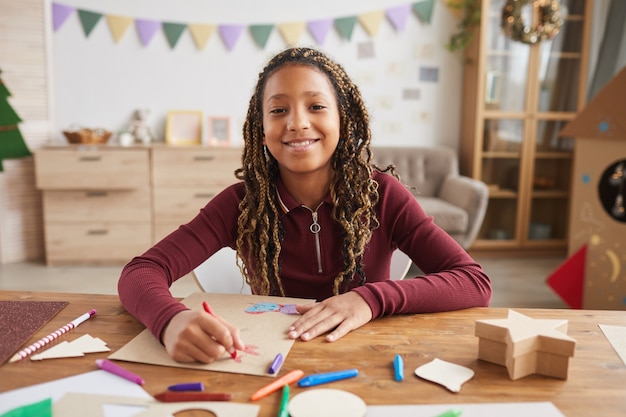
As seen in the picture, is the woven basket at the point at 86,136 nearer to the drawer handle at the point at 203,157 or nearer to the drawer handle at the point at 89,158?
the drawer handle at the point at 89,158

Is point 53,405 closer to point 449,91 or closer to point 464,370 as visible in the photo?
point 464,370

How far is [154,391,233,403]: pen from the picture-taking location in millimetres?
708

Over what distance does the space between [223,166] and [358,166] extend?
261cm

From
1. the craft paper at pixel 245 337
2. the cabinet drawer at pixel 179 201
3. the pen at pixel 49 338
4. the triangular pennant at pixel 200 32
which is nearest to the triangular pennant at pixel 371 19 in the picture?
the triangular pennant at pixel 200 32

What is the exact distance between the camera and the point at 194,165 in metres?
3.85

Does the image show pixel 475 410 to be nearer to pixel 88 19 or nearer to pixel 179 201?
pixel 179 201

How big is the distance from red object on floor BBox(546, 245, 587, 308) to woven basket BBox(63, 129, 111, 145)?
3.03m

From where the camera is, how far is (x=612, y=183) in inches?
104

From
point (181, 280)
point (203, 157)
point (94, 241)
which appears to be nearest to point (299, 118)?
point (181, 280)

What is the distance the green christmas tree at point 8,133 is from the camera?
367cm

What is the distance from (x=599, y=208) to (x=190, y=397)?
8.38 ft

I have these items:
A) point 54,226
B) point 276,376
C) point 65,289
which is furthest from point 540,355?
point 54,226

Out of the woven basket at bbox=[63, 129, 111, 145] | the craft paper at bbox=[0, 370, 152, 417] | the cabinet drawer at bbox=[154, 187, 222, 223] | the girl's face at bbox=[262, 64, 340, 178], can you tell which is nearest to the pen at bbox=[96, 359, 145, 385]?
the craft paper at bbox=[0, 370, 152, 417]

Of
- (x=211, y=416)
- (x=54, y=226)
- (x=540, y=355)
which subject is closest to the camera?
(x=211, y=416)
